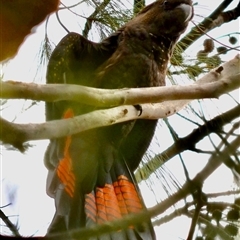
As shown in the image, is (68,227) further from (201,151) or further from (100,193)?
(201,151)

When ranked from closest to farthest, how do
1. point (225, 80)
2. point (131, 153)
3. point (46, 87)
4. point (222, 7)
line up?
point (46, 87) → point (225, 80) → point (131, 153) → point (222, 7)

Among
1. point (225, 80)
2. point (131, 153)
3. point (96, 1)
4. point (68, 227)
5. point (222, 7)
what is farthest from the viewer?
point (222, 7)

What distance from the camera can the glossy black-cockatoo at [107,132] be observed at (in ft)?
5.46

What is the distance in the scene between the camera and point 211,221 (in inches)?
44.9

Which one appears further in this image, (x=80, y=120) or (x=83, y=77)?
(x=83, y=77)

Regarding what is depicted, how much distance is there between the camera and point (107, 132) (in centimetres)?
189

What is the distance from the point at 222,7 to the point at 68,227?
142 centimetres

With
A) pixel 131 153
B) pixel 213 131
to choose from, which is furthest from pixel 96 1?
pixel 213 131

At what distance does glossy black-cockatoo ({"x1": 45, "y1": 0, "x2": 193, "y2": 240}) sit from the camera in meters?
1.66

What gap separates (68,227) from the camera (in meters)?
1.52

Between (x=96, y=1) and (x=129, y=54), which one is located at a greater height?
(x=96, y=1)

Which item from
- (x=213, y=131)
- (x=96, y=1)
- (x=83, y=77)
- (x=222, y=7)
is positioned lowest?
(x=213, y=131)

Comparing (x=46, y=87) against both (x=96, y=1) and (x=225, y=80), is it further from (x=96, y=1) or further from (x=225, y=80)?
(x=96, y=1)

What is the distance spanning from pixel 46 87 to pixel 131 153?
38.4 inches
